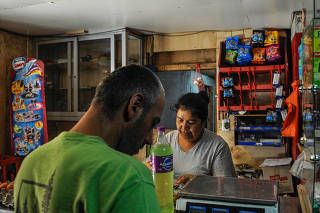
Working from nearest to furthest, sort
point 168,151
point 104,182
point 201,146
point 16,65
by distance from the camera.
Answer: point 104,182 < point 168,151 < point 201,146 < point 16,65

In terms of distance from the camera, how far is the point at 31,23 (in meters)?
3.96

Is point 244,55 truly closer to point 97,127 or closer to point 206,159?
point 206,159

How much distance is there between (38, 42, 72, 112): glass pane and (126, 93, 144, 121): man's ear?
4.16 m

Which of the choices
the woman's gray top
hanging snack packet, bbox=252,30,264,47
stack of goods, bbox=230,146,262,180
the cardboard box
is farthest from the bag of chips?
the woman's gray top

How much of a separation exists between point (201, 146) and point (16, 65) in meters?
3.04

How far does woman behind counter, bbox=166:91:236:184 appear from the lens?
85.5 inches

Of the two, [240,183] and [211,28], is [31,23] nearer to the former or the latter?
[211,28]

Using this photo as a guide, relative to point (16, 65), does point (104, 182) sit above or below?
below

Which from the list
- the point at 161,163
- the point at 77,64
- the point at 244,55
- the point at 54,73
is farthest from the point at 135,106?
the point at 54,73

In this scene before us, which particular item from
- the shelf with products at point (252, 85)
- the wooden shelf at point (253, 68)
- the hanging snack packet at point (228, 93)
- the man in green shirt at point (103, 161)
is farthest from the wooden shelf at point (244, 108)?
the man in green shirt at point (103, 161)

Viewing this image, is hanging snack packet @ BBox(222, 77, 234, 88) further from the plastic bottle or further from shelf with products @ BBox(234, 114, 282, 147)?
the plastic bottle

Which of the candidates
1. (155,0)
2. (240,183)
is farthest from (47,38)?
(240,183)

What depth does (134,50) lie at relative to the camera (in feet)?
15.0

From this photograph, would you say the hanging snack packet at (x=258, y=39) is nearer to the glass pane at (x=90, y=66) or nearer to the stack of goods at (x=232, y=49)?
the stack of goods at (x=232, y=49)
